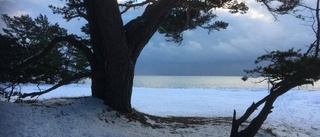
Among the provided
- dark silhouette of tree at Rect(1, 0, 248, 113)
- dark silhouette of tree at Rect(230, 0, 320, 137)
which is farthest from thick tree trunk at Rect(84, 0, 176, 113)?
dark silhouette of tree at Rect(230, 0, 320, 137)

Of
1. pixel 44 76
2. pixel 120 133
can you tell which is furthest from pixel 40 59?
pixel 120 133

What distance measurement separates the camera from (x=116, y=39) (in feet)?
30.5

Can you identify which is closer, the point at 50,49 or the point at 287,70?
the point at 287,70

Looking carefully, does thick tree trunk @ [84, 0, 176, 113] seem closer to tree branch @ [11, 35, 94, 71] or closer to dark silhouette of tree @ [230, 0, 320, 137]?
tree branch @ [11, 35, 94, 71]

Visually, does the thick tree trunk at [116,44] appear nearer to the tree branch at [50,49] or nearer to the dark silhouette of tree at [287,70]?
the tree branch at [50,49]

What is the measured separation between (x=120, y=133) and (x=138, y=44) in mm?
3284

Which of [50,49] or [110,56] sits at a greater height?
[50,49]

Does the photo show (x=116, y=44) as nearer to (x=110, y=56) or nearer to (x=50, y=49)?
(x=110, y=56)

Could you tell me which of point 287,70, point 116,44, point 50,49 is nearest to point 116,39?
point 116,44

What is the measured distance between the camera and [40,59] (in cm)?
999

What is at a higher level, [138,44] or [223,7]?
[223,7]

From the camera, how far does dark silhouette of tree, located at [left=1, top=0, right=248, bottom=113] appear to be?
930cm

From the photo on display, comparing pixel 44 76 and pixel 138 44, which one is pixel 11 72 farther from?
pixel 138 44

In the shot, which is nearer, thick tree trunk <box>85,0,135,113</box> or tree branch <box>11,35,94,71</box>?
tree branch <box>11,35,94,71</box>
